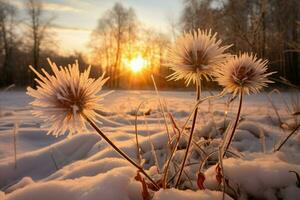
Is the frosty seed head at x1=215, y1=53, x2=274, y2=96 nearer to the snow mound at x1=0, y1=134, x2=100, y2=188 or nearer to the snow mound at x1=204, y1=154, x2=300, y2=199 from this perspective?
the snow mound at x1=204, y1=154, x2=300, y2=199

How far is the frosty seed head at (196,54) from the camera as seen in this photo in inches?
52.7

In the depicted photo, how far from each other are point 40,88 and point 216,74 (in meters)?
0.69

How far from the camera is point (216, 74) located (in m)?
1.46

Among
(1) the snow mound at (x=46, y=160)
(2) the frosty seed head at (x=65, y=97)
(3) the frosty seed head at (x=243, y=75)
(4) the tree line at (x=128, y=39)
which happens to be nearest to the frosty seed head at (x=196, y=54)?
(3) the frosty seed head at (x=243, y=75)

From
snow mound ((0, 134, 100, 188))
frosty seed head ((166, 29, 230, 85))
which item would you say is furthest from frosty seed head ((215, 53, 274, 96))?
snow mound ((0, 134, 100, 188))

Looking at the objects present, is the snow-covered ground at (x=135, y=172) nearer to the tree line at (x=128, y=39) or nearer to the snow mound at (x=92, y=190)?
the snow mound at (x=92, y=190)

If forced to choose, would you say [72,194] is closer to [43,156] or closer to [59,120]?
[59,120]

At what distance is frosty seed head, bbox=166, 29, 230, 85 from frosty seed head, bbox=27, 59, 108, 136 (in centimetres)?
36

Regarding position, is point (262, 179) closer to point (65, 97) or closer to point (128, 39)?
point (65, 97)

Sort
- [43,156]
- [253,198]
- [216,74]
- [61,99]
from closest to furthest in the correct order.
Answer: [61,99] < [253,198] < [216,74] < [43,156]

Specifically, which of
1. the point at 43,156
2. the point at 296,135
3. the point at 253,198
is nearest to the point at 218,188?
the point at 253,198

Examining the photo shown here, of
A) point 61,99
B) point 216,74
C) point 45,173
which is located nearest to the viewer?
point 61,99

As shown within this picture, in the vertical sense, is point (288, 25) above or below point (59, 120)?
above

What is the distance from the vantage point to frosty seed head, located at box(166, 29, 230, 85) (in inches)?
52.7
